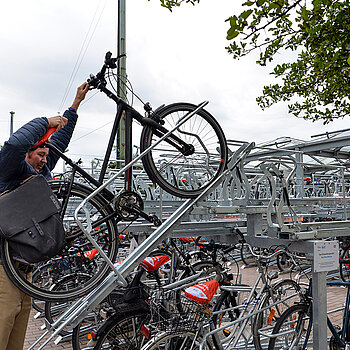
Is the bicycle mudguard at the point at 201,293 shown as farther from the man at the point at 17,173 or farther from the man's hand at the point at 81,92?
the man's hand at the point at 81,92

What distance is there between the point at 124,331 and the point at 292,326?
1659 millimetres

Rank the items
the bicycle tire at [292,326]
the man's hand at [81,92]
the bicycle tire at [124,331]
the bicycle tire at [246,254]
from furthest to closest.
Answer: the bicycle tire at [246,254] → the bicycle tire at [292,326] → the bicycle tire at [124,331] → the man's hand at [81,92]

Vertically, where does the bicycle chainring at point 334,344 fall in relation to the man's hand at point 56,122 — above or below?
below

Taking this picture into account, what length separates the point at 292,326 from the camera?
3730 millimetres

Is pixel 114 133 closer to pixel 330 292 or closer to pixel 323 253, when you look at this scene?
pixel 323 253

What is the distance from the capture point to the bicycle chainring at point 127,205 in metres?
2.80

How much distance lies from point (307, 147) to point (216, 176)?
8719 mm

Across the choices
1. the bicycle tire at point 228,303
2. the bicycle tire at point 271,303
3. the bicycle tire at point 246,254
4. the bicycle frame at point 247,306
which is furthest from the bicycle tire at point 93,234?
the bicycle tire at point 246,254

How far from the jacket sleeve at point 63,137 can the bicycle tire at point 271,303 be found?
2.46m

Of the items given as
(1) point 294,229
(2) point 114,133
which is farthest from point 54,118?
(1) point 294,229

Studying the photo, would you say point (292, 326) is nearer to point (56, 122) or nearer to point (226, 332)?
point (226, 332)

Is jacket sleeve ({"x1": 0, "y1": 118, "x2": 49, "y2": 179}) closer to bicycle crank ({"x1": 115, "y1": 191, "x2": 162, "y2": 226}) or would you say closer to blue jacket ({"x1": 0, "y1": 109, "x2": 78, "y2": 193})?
blue jacket ({"x1": 0, "y1": 109, "x2": 78, "y2": 193})

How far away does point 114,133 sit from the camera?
2996mm

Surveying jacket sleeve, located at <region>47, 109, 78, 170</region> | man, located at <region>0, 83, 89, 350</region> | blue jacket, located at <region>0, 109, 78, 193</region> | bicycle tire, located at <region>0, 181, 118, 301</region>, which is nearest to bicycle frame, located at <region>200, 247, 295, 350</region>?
bicycle tire, located at <region>0, 181, 118, 301</region>
